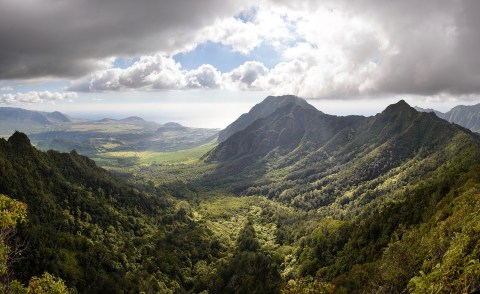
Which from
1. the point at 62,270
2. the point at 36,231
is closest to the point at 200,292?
the point at 62,270

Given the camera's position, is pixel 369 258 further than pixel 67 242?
No

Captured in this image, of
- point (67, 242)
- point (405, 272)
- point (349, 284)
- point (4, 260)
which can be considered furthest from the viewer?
point (67, 242)

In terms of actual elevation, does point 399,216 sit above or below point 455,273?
below

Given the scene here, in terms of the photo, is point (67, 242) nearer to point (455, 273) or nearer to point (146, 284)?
point (146, 284)

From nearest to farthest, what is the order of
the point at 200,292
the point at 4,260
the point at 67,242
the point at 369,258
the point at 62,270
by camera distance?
the point at 4,260
the point at 62,270
the point at 369,258
the point at 67,242
the point at 200,292

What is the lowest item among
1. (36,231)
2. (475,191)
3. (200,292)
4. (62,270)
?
(200,292)

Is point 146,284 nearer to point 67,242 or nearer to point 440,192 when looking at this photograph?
point 67,242

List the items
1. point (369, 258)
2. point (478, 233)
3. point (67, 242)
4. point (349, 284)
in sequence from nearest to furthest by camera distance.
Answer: point (478, 233)
point (349, 284)
point (369, 258)
point (67, 242)

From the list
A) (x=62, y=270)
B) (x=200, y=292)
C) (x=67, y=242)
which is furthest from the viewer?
(x=200, y=292)

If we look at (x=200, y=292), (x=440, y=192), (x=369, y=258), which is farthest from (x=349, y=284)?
(x=200, y=292)
